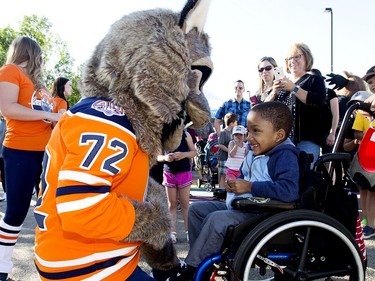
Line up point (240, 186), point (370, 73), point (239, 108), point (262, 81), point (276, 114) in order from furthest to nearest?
1. point (239, 108)
2. point (262, 81)
3. point (370, 73)
4. point (276, 114)
5. point (240, 186)

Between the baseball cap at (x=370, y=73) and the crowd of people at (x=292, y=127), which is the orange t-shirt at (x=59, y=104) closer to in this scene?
the crowd of people at (x=292, y=127)

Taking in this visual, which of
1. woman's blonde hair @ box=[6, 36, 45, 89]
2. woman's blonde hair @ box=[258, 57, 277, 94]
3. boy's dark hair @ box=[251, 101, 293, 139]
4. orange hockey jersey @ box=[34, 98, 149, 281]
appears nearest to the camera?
orange hockey jersey @ box=[34, 98, 149, 281]

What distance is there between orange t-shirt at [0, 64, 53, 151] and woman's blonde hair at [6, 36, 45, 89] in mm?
78

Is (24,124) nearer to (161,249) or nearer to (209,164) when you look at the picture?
(161,249)

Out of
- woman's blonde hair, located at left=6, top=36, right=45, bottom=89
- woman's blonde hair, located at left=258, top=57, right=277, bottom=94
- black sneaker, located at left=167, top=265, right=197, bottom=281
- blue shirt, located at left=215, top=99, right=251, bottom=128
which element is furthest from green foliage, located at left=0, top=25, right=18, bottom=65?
black sneaker, located at left=167, top=265, right=197, bottom=281

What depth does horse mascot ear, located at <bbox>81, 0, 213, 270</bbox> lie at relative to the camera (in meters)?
1.42

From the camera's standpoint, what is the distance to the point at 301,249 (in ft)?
7.32

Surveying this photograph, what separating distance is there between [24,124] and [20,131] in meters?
0.07

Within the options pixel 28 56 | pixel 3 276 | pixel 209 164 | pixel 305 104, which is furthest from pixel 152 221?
pixel 209 164

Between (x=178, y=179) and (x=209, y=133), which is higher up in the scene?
(x=209, y=133)

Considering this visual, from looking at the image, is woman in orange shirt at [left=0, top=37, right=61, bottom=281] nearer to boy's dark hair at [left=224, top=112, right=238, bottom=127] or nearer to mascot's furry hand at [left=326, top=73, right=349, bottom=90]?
mascot's furry hand at [left=326, top=73, right=349, bottom=90]

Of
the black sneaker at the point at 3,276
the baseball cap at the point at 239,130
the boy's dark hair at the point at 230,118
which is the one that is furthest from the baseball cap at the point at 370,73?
the black sneaker at the point at 3,276

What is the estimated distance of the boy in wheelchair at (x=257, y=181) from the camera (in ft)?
7.25

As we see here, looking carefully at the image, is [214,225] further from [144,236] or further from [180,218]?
[180,218]
